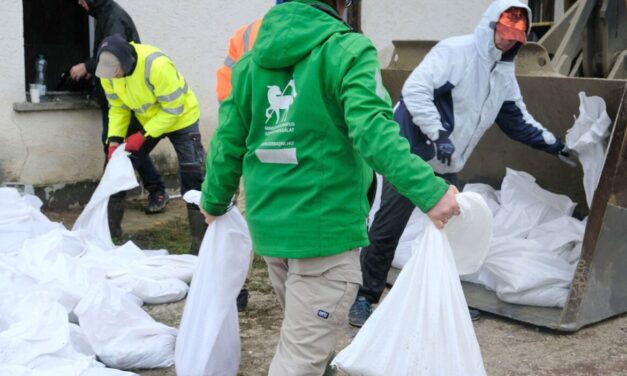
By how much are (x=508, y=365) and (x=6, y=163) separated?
391 centimetres

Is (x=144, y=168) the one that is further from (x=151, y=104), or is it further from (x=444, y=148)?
(x=444, y=148)

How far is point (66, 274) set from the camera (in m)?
4.38

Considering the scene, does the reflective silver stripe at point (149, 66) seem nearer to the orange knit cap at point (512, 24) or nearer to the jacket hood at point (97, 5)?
the jacket hood at point (97, 5)

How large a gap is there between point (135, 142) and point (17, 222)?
82cm

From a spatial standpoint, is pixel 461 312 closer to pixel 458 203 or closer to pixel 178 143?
pixel 458 203

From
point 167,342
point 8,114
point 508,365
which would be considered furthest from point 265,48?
point 8,114

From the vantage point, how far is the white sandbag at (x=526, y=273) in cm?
472

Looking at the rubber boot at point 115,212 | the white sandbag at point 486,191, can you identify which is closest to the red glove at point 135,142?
the rubber boot at point 115,212

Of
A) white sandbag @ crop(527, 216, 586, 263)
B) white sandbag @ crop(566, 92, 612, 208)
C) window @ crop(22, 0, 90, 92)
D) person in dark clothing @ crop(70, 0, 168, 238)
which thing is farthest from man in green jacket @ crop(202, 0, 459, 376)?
window @ crop(22, 0, 90, 92)

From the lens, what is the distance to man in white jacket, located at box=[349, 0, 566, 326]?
4273 millimetres

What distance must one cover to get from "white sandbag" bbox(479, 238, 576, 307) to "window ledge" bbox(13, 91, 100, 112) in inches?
128

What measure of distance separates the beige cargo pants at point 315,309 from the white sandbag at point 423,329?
0.12 metres

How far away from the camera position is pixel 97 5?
21.2 feet

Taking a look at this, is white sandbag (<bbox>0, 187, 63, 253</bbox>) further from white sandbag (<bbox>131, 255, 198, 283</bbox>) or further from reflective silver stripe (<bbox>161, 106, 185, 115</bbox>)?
reflective silver stripe (<bbox>161, 106, 185, 115</bbox>)
